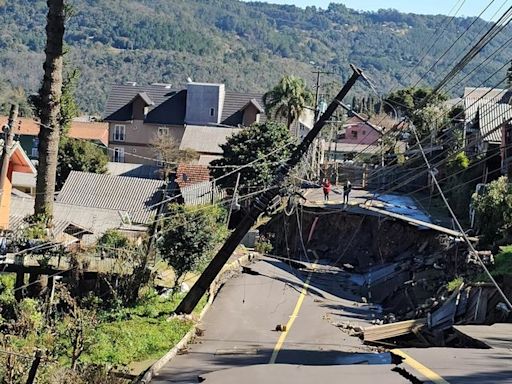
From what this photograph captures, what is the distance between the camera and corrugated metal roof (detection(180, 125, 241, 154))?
60.5 m

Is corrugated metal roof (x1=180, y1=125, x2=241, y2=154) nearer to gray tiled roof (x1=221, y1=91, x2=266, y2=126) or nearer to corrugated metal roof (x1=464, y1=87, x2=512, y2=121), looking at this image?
gray tiled roof (x1=221, y1=91, x2=266, y2=126)

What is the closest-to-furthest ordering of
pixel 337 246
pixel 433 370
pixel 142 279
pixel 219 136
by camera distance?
pixel 433 370, pixel 142 279, pixel 337 246, pixel 219 136

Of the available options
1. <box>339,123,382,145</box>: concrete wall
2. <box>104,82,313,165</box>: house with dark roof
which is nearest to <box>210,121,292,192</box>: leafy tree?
<box>104,82,313,165</box>: house with dark roof

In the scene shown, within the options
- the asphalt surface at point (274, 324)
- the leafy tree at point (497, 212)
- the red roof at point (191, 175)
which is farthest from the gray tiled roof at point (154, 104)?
the leafy tree at point (497, 212)

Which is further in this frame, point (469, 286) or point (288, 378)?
point (469, 286)

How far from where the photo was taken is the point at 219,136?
62000 mm

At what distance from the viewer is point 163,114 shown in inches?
2808

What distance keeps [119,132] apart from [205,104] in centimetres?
783

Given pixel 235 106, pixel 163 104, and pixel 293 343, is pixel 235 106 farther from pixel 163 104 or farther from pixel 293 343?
pixel 293 343

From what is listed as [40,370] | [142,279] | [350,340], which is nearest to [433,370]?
[40,370]

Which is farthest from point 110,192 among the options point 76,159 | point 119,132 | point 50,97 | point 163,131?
point 50,97

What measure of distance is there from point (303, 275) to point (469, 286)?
13.6m

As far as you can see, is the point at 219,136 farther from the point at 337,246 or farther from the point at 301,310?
the point at 301,310

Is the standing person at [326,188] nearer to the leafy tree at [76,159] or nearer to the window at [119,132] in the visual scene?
the leafy tree at [76,159]
